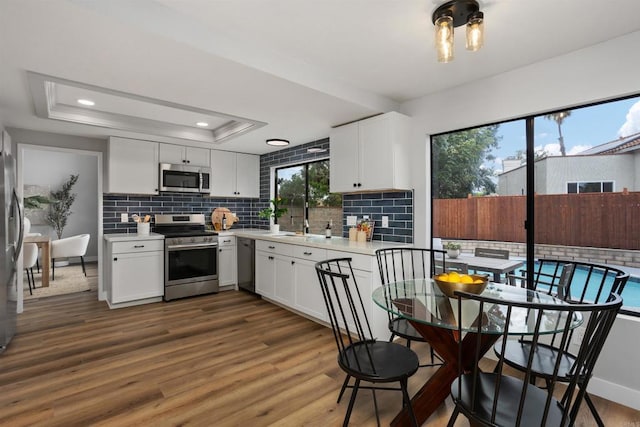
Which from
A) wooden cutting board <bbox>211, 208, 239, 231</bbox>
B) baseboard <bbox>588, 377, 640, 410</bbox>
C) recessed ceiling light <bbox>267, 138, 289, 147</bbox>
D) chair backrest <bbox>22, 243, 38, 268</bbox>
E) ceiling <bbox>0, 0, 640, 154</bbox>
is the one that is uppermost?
ceiling <bbox>0, 0, 640, 154</bbox>

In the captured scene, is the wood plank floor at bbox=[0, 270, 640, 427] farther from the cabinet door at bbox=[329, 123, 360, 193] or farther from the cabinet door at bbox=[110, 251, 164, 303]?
the cabinet door at bbox=[329, 123, 360, 193]

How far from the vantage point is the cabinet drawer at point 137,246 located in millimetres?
3942

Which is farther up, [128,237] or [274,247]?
[128,237]

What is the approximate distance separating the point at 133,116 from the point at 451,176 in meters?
3.58

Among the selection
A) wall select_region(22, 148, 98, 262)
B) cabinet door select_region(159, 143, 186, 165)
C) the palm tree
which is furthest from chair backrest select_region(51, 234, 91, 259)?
the palm tree

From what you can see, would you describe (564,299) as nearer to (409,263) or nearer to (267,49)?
(409,263)

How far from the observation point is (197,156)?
4875 mm

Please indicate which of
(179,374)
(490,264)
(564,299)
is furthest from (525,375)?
(179,374)

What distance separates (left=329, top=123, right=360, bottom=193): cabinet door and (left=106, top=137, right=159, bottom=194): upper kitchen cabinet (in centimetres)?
254

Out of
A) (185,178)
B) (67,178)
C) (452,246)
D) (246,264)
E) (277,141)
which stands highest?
(277,141)

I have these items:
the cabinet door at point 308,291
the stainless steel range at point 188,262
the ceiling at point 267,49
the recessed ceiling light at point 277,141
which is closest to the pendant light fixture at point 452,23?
the ceiling at point 267,49

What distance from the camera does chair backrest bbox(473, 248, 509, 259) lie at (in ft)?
9.03

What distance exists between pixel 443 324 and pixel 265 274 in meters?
3.01

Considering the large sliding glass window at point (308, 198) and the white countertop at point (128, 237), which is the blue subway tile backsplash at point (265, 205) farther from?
the white countertop at point (128, 237)
